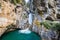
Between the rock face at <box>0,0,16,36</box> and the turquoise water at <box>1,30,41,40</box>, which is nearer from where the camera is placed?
the rock face at <box>0,0,16,36</box>

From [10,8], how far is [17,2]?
7.17ft

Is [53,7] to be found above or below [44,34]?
above

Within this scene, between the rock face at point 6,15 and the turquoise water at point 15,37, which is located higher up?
the rock face at point 6,15

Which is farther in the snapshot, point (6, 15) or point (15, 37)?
point (15, 37)

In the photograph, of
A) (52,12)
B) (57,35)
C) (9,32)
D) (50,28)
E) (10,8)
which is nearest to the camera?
(57,35)

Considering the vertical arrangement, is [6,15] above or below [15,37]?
above

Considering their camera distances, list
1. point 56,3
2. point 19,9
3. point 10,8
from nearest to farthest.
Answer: point 10,8 → point 19,9 → point 56,3

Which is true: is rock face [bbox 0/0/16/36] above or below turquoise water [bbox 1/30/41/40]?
above

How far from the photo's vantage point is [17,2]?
13.4m

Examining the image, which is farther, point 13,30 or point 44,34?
point 13,30

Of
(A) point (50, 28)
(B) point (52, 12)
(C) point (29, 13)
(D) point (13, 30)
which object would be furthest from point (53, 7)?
(A) point (50, 28)

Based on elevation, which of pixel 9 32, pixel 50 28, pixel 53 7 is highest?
pixel 53 7

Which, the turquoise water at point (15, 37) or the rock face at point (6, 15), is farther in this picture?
the turquoise water at point (15, 37)

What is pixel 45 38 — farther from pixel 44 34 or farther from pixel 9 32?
pixel 9 32
